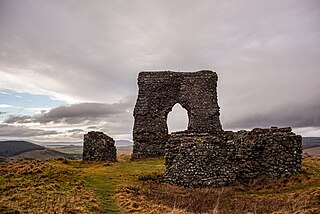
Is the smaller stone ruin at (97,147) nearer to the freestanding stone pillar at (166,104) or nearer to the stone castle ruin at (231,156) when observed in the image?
the freestanding stone pillar at (166,104)

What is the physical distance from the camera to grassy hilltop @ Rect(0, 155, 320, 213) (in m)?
15.8

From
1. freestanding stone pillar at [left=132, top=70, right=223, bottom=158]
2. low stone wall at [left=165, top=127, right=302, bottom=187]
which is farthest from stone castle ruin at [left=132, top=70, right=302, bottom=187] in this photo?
freestanding stone pillar at [left=132, top=70, right=223, bottom=158]

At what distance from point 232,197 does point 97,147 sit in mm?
19372

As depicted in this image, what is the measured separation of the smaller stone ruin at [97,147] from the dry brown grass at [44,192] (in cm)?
986

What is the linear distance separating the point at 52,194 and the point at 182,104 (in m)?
27.6

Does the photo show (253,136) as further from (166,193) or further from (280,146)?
(166,193)

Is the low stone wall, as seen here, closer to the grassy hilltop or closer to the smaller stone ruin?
the grassy hilltop

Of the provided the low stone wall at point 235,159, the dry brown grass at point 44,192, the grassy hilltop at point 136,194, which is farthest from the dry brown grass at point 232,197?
the dry brown grass at point 44,192

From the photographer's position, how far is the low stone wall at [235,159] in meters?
23.9

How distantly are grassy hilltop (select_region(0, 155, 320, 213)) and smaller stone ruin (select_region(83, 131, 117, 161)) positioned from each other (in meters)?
8.62

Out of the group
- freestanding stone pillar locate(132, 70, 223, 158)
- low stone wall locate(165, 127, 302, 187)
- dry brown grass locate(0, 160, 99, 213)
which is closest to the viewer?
dry brown grass locate(0, 160, 99, 213)

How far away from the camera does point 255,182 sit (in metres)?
24.1

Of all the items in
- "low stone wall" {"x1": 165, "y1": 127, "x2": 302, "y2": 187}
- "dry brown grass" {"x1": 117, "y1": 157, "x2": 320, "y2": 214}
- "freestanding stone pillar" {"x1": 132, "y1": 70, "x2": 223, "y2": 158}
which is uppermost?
"freestanding stone pillar" {"x1": 132, "y1": 70, "x2": 223, "y2": 158}

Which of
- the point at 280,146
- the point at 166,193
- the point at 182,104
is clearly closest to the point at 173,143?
the point at 166,193
